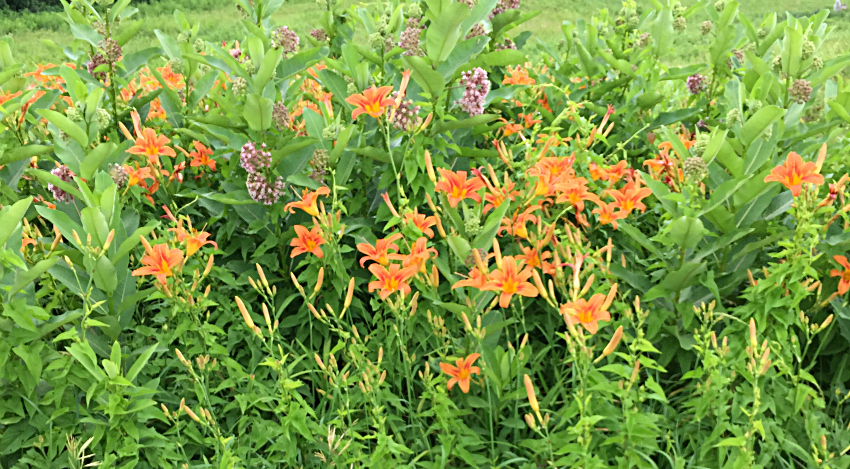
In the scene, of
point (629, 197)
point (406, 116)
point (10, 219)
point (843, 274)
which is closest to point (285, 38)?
point (406, 116)

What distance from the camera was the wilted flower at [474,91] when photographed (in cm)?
225

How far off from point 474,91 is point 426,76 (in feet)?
0.73

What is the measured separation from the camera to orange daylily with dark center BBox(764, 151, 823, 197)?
1.78 metres

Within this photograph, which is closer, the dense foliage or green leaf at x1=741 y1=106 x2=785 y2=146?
the dense foliage

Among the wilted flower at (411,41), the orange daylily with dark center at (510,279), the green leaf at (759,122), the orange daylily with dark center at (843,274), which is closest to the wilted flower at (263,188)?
the wilted flower at (411,41)

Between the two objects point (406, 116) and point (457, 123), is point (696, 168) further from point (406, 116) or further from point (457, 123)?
point (406, 116)

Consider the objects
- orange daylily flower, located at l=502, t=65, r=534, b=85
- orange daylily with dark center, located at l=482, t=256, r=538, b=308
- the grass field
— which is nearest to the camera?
orange daylily with dark center, located at l=482, t=256, r=538, b=308

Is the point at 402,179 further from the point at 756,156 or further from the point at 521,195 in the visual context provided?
the point at 756,156

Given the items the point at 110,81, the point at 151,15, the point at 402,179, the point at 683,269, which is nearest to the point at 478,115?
the point at 402,179

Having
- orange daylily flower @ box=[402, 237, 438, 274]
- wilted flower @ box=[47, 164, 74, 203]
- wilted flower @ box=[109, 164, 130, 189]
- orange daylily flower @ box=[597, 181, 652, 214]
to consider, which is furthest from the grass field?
orange daylily flower @ box=[402, 237, 438, 274]

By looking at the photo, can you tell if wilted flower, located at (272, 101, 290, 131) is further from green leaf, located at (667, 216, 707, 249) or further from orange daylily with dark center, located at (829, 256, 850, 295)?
orange daylily with dark center, located at (829, 256, 850, 295)

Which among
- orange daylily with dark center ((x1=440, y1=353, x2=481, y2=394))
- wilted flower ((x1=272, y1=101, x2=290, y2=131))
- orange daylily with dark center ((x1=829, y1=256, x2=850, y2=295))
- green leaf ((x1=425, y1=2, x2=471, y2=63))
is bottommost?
orange daylily with dark center ((x1=440, y1=353, x2=481, y2=394))

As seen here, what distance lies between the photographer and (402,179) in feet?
7.44

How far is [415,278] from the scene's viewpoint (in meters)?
1.92
